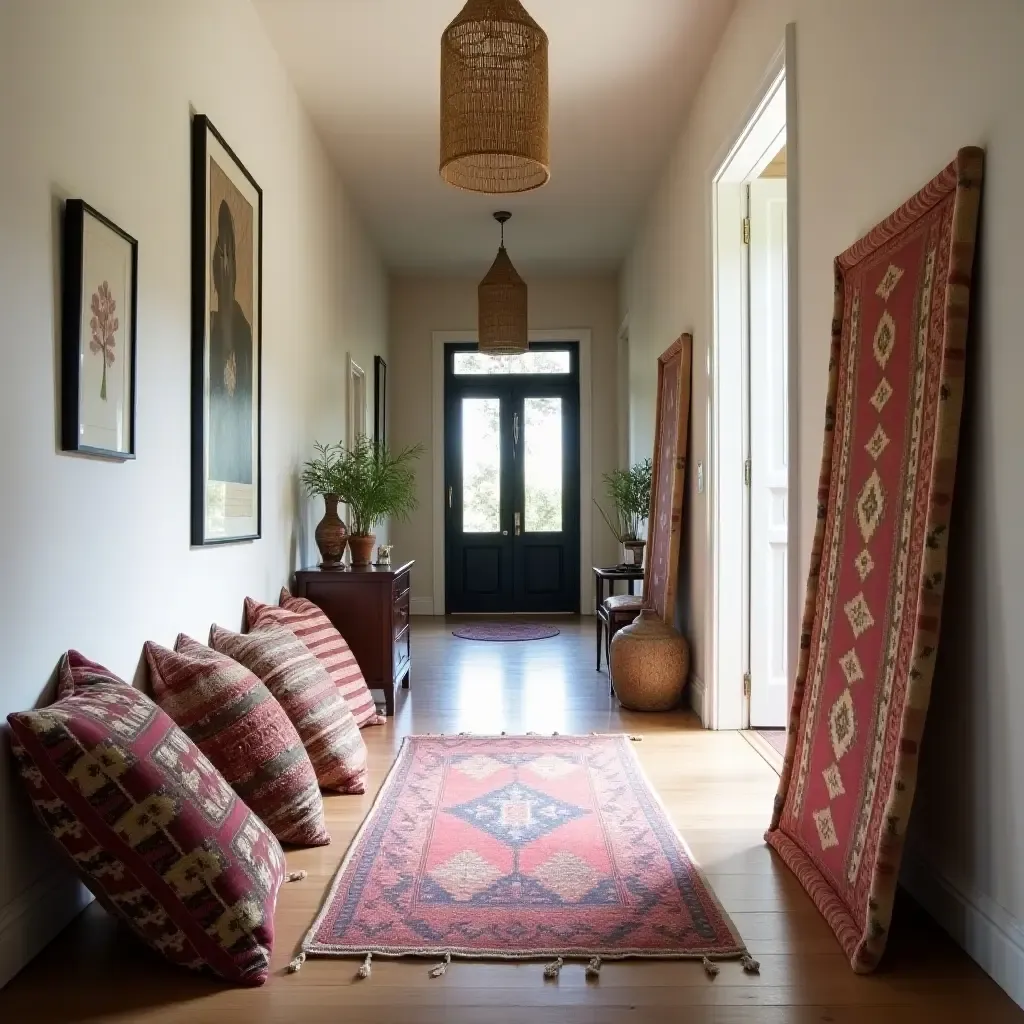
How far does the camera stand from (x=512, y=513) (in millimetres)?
8391

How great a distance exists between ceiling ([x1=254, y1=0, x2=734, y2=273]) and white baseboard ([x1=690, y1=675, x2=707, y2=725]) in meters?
2.82

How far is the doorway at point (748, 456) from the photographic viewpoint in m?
4.05

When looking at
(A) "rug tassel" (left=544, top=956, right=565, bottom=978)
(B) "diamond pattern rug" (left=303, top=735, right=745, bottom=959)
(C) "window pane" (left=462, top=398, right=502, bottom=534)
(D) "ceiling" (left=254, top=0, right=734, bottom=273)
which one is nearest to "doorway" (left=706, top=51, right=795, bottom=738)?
(D) "ceiling" (left=254, top=0, right=734, bottom=273)

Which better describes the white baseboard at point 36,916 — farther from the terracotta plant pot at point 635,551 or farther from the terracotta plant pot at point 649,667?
the terracotta plant pot at point 635,551

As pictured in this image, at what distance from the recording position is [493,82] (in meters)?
2.82

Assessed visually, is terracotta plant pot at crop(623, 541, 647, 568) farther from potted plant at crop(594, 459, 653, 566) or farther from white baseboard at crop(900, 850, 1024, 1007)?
white baseboard at crop(900, 850, 1024, 1007)

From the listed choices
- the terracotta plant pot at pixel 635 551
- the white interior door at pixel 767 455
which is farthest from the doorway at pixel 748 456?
the terracotta plant pot at pixel 635 551

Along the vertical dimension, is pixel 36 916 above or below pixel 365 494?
below

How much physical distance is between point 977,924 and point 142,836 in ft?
5.51

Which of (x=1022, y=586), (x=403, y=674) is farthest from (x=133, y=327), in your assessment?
(x=403, y=674)

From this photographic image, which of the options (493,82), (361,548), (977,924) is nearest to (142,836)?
(977,924)

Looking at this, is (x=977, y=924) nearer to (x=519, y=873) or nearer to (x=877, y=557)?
(x=877, y=557)

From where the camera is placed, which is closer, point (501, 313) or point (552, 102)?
point (552, 102)

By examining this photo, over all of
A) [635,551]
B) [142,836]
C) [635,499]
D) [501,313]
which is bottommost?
[142,836]
